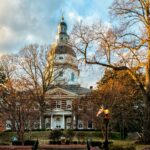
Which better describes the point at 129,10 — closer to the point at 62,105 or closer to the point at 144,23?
the point at 144,23

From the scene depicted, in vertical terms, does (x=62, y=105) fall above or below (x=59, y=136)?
above

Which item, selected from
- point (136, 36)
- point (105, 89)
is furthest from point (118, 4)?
point (105, 89)

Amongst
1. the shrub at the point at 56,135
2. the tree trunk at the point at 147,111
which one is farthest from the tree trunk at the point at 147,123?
the shrub at the point at 56,135

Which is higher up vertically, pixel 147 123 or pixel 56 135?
pixel 147 123

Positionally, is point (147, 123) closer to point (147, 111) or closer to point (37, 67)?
point (147, 111)

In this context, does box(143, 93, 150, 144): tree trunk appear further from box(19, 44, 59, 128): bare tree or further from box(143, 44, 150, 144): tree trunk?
box(19, 44, 59, 128): bare tree

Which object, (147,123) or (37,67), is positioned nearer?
(147,123)

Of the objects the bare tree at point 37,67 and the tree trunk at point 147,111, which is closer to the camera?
the tree trunk at point 147,111

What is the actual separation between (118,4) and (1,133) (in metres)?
37.2

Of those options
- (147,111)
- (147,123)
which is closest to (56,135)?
(147,123)

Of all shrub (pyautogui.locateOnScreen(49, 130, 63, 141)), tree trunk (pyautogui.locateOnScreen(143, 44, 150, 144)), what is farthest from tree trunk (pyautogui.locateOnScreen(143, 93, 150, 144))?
shrub (pyautogui.locateOnScreen(49, 130, 63, 141))

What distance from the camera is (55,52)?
63500 millimetres

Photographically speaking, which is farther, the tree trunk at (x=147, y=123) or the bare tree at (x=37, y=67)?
the bare tree at (x=37, y=67)

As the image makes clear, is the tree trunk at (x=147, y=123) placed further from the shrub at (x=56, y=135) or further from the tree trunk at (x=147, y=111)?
the shrub at (x=56, y=135)
